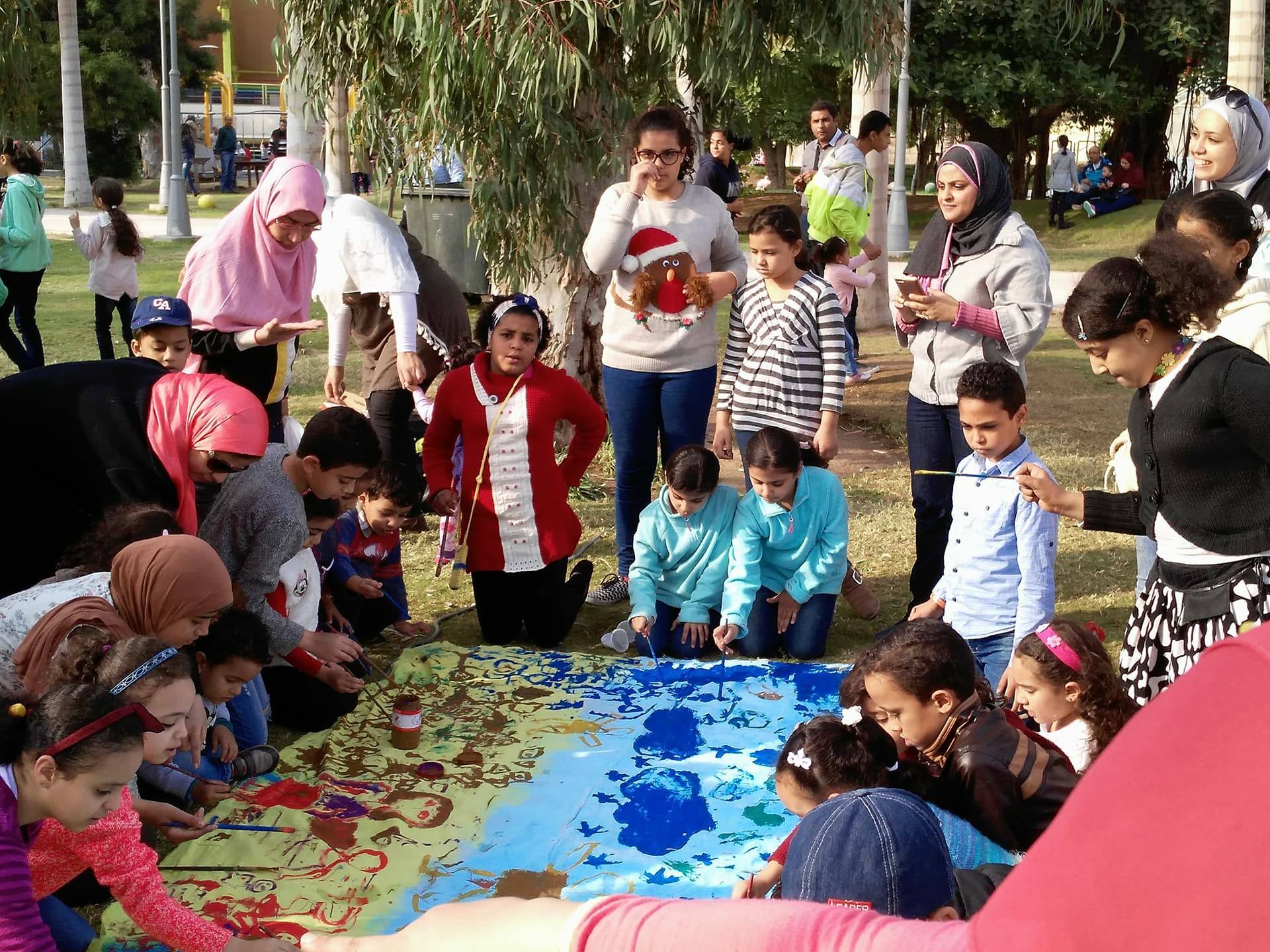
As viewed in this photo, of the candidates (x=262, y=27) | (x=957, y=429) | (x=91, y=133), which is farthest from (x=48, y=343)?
(x=262, y=27)

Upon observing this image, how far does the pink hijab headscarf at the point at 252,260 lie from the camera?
4770 mm

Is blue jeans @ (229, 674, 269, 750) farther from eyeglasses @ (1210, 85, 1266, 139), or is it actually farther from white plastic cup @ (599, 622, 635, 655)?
eyeglasses @ (1210, 85, 1266, 139)

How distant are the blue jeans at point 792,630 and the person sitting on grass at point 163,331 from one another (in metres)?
2.27

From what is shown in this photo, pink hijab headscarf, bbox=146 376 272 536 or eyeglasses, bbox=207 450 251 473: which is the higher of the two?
pink hijab headscarf, bbox=146 376 272 536

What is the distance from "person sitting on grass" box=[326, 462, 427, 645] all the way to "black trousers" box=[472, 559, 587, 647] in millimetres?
282

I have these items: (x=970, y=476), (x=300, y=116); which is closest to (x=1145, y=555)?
(x=970, y=476)

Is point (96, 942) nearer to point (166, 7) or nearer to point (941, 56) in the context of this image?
point (941, 56)

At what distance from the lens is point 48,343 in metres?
10.8

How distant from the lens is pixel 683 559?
4848 millimetres

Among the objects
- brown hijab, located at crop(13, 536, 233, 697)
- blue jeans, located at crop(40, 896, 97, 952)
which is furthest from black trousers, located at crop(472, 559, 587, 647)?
blue jeans, located at crop(40, 896, 97, 952)

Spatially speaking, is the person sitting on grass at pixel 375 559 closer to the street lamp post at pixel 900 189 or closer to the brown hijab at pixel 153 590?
the brown hijab at pixel 153 590

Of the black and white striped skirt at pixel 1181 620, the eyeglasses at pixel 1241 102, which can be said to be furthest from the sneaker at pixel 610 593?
the eyeglasses at pixel 1241 102

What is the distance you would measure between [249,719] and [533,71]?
3183 mm

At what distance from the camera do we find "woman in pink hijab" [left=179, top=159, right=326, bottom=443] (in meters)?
4.77
